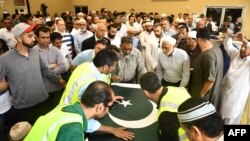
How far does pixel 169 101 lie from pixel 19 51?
176 cm

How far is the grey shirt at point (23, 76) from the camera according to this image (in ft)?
7.80

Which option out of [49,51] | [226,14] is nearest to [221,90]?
[49,51]

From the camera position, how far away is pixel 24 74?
246 cm

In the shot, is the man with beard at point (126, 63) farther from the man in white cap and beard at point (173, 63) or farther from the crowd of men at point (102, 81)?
the man in white cap and beard at point (173, 63)

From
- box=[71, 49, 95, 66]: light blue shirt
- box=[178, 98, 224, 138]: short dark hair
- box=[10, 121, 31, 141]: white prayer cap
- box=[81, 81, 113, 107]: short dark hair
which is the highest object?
box=[81, 81, 113, 107]: short dark hair

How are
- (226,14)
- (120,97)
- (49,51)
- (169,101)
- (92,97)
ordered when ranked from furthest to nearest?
(226,14) < (49,51) < (120,97) < (169,101) < (92,97)

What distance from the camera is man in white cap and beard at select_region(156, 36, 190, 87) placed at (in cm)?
330

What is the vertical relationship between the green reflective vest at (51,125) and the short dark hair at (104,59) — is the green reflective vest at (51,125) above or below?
below

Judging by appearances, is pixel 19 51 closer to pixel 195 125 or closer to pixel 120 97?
pixel 120 97

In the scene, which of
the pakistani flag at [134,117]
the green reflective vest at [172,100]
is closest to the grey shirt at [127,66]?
the pakistani flag at [134,117]

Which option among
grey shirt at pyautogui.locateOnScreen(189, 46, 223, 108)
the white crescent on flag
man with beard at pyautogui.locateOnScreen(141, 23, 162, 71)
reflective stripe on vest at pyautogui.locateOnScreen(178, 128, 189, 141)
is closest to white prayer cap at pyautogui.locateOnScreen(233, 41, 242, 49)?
grey shirt at pyautogui.locateOnScreen(189, 46, 223, 108)

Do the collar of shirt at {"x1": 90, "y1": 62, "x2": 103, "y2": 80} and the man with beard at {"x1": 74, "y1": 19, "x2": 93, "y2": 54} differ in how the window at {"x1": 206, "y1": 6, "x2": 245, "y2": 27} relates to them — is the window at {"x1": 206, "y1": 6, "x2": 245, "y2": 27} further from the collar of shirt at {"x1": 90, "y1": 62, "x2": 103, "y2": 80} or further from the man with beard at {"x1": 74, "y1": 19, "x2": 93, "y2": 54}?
the collar of shirt at {"x1": 90, "y1": 62, "x2": 103, "y2": 80}

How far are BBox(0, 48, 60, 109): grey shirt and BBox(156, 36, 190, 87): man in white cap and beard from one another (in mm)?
1815

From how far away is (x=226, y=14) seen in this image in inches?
401
